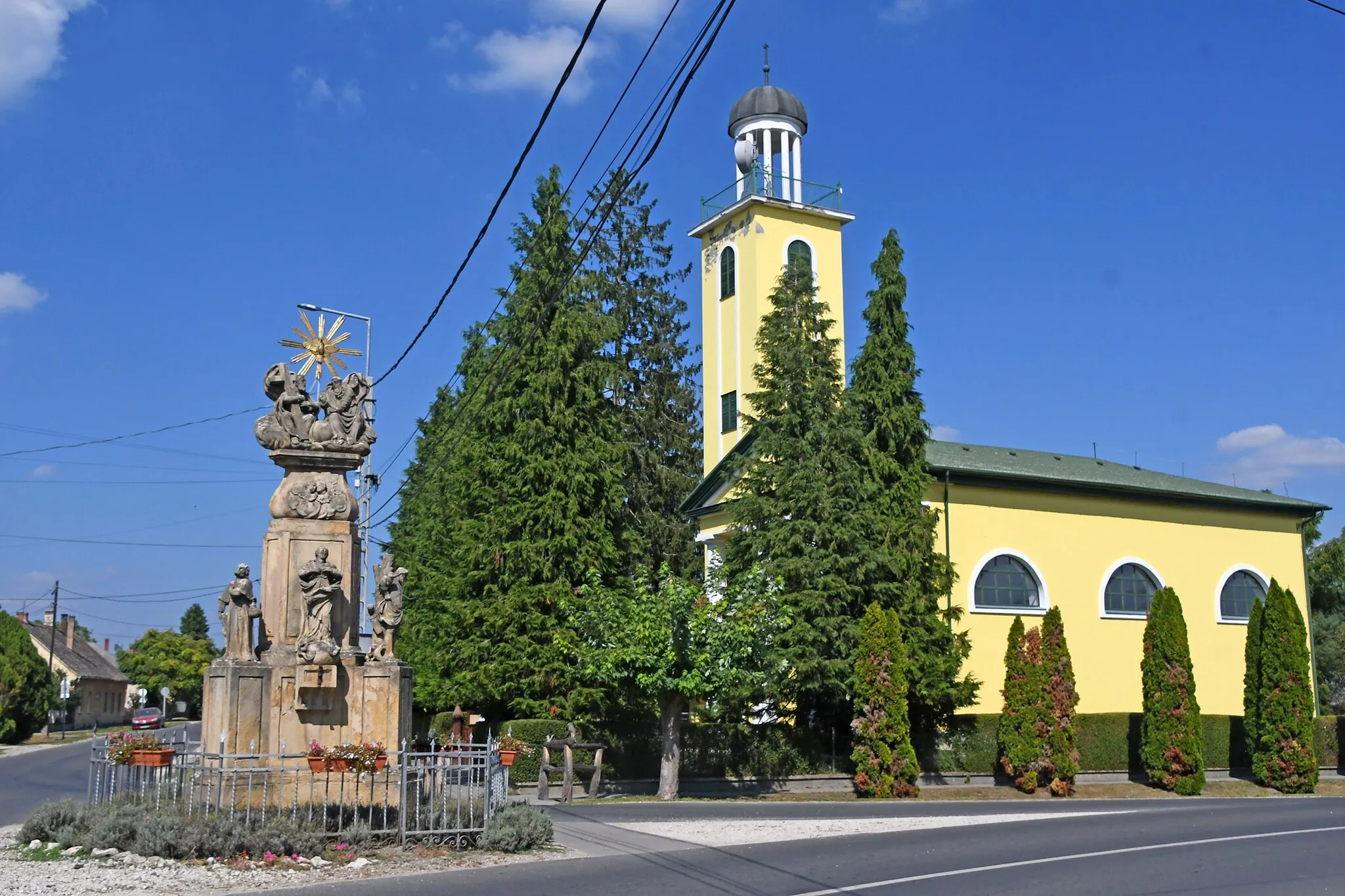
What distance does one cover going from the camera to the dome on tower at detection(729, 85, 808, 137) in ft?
124

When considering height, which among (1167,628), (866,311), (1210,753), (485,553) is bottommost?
(1210,753)

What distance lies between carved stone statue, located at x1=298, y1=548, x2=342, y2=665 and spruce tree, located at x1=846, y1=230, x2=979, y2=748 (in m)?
15.0

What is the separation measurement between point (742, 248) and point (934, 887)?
1075 inches

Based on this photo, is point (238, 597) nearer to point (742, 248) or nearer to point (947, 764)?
point (947, 764)

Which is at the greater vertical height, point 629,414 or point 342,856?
point 629,414

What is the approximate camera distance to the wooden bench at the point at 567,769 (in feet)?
73.6

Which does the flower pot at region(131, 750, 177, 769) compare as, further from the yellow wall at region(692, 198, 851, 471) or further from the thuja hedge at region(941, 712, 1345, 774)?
the yellow wall at region(692, 198, 851, 471)

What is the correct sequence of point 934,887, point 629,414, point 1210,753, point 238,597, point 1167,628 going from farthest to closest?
point 629,414 → point 1210,753 → point 1167,628 → point 238,597 → point 934,887

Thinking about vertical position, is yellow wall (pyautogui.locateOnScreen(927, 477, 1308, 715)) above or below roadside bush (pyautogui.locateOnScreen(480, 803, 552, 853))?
above

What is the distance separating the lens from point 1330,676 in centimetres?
5531

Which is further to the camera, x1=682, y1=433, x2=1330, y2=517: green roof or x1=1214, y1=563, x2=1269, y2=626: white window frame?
x1=1214, y1=563, x2=1269, y2=626: white window frame

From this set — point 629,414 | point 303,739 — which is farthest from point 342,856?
point 629,414

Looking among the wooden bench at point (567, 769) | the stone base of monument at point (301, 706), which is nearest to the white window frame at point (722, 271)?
the wooden bench at point (567, 769)

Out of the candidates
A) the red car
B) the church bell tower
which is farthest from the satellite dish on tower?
the red car
